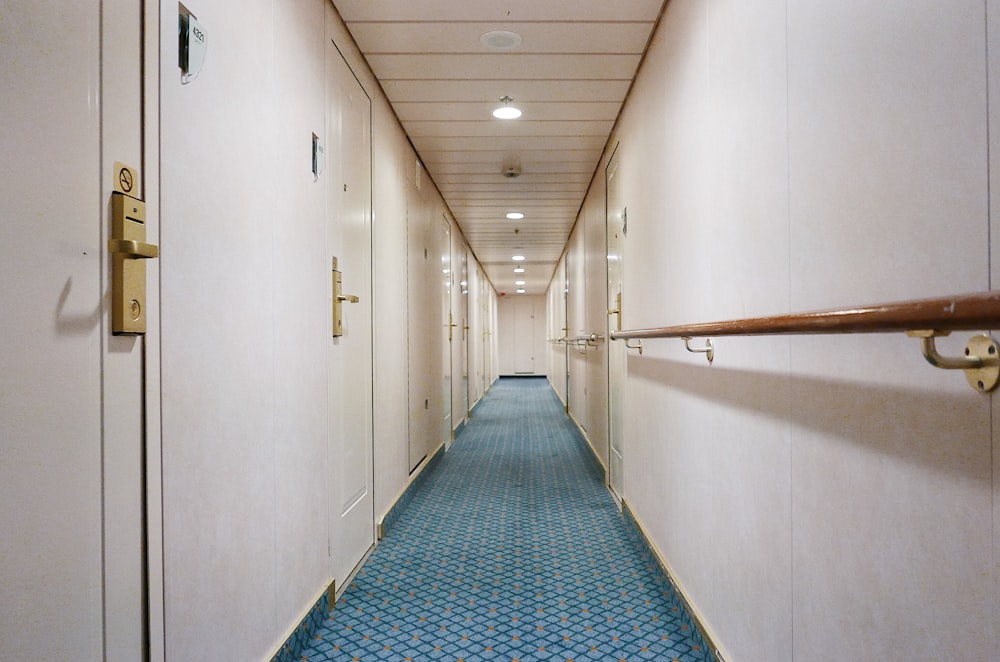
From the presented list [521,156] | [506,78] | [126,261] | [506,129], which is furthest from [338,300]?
[521,156]

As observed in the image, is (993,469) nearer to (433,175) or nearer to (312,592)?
(312,592)

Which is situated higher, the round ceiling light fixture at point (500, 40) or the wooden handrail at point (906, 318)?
the round ceiling light fixture at point (500, 40)

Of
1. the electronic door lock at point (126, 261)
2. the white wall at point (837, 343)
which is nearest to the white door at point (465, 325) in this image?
the white wall at point (837, 343)

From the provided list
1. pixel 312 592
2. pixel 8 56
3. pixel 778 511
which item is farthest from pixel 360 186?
pixel 778 511

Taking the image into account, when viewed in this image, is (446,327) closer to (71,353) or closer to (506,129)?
(506,129)

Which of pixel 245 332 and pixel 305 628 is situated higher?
pixel 245 332

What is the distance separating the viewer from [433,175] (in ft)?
16.9

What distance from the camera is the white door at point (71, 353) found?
853 millimetres

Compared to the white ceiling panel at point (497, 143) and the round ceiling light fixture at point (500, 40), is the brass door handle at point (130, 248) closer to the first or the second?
the round ceiling light fixture at point (500, 40)

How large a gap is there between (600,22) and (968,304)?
247cm

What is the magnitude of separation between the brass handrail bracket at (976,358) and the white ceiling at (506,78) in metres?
2.23

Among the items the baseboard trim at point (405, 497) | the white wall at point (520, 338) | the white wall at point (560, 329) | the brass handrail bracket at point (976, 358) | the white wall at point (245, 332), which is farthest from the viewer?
the white wall at point (520, 338)

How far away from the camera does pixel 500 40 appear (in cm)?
278

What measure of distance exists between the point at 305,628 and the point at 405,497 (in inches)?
70.3
